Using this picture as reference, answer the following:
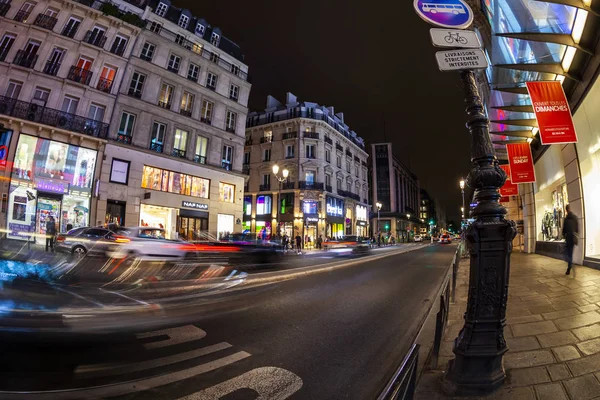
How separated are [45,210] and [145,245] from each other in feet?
34.2

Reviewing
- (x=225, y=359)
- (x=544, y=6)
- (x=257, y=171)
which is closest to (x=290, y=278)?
(x=225, y=359)

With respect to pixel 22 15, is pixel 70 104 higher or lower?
lower

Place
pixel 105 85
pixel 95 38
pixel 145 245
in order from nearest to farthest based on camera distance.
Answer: pixel 145 245 → pixel 105 85 → pixel 95 38

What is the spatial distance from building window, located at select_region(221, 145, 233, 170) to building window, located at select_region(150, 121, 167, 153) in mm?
5772

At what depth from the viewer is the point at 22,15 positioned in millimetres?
19422

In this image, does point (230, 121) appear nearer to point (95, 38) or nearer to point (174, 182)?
point (174, 182)

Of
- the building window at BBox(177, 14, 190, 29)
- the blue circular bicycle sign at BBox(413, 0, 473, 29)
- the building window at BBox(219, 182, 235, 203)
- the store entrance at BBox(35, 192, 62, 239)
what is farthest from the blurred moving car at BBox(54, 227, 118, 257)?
the building window at BBox(177, 14, 190, 29)

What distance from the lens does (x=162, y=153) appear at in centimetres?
2328

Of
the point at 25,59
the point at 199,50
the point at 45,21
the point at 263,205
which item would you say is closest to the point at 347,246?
the point at 263,205

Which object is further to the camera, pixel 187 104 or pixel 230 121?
pixel 230 121

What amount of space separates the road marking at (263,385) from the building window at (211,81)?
2851 centimetres

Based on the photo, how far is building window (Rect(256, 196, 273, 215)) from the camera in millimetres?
43562

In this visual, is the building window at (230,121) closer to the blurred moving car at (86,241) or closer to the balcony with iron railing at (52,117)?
the balcony with iron railing at (52,117)

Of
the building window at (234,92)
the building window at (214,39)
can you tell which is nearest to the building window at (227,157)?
the building window at (234,92)
